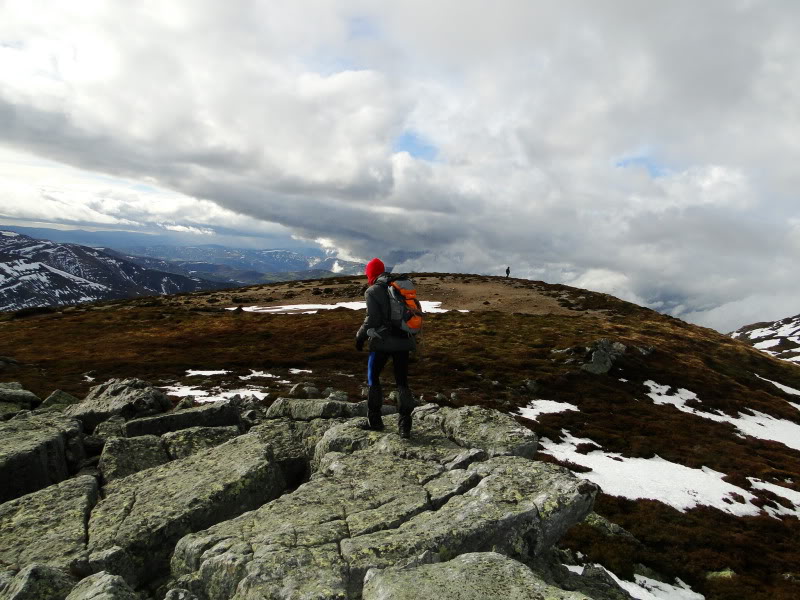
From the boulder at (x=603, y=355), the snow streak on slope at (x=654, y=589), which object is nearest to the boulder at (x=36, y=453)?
the snow streak on slope at (x=654, y=589)

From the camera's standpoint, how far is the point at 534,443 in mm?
12508

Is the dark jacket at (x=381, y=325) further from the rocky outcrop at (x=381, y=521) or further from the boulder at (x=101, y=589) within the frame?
the boulder at (x=101, y=589)

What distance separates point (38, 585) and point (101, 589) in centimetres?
146

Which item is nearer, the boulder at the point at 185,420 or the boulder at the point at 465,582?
the boulder at the point at 465,582

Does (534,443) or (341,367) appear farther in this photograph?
(341,367)

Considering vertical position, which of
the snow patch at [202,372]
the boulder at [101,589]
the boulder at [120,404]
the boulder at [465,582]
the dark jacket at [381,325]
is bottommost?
the snow patch at [202,372]

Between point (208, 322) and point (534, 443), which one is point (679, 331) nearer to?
Answer: point (534, 443)

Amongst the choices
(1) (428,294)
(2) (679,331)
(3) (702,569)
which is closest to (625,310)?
(2) (679,331)

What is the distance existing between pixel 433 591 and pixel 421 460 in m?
5.35

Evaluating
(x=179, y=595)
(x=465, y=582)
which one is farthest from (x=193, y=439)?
(x=465, y=582)

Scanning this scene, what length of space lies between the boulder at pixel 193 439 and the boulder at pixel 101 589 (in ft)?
19.5

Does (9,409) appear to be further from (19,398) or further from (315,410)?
(315,410)

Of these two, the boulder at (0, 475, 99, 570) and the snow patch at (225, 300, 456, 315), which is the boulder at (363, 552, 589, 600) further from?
the snow patch at (225, 300, 456, 315)

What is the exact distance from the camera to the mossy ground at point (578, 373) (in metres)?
15.6
